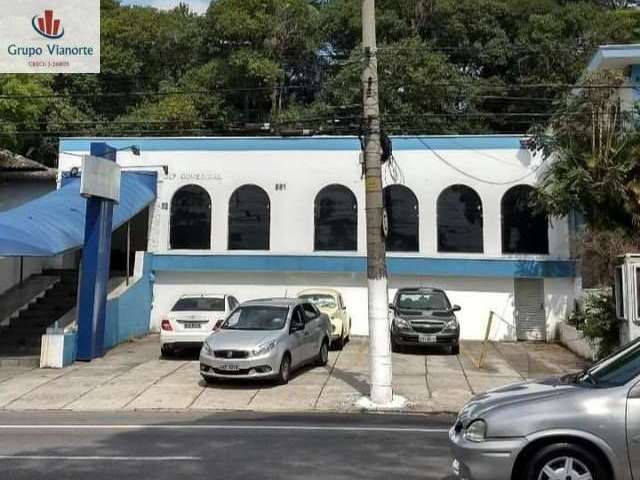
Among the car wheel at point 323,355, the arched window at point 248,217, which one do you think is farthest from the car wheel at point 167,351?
the arched window at point 248,217

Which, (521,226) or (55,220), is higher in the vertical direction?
(521,226)

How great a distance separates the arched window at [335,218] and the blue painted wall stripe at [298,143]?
1.64 m

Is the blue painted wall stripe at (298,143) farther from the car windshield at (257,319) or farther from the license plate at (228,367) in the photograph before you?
the license plate at (228,367)

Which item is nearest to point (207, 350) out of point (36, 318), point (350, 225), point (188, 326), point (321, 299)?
point (188, 326)

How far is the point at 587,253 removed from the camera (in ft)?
63.9

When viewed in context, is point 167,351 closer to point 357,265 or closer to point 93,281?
point 93,281

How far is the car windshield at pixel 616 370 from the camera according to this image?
596 cm

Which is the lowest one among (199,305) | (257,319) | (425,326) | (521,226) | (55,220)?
(425,326)

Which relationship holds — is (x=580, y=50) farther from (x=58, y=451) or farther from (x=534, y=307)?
(x=58, y=451)

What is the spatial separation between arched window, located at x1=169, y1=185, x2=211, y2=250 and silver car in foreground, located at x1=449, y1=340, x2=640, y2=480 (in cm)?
2059

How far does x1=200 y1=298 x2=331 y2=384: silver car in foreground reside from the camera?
45.9 feet

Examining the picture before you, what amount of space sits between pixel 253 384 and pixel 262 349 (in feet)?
3.97

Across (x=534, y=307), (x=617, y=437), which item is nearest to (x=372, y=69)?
(x=617, y=437)

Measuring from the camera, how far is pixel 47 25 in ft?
55.5
